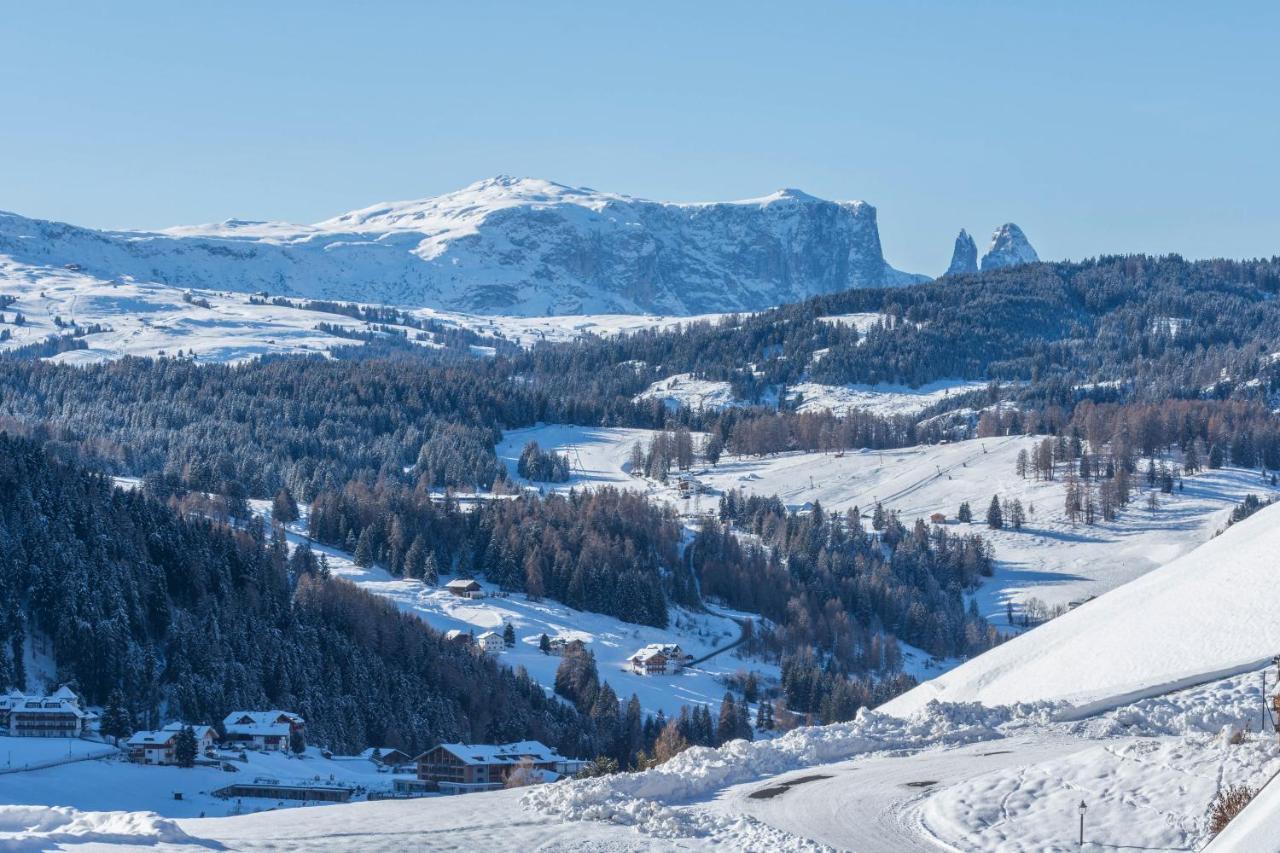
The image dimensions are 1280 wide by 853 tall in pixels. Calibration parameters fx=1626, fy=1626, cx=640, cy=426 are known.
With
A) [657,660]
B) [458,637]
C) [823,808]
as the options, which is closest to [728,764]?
[823,808]

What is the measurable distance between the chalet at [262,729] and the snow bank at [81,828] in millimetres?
59009

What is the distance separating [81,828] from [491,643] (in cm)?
10173

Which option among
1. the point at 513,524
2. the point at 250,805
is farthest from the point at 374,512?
the point at 250,805

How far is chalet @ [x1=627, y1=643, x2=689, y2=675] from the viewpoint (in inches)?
5143

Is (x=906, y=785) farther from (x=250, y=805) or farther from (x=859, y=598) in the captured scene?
(x=859, y=598)

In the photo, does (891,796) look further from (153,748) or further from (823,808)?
(153,748)

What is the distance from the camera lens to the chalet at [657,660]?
131 metres

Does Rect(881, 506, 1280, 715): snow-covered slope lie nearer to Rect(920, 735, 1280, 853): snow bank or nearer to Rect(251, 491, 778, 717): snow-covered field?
Rect(920, 735, 1280, 853): snow bank

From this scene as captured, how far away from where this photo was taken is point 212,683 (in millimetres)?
95375

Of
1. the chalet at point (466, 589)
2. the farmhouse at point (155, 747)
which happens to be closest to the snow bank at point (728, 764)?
the farmhouse at point (155, 747)

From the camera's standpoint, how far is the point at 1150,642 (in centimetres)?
4762

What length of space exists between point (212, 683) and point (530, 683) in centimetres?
2700

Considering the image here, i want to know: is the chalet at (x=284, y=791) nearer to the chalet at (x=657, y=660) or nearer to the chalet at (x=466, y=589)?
the chalet at (x=657, y=660)

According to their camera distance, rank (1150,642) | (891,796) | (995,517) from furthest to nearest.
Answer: (995,517), (1150,642), (891,796)
